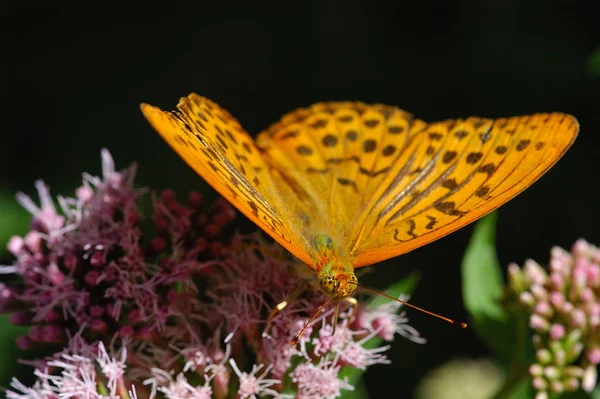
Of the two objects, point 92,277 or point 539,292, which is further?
point 539,292

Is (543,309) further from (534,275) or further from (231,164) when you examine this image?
(231,164)

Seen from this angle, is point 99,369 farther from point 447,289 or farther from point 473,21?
point 473,21

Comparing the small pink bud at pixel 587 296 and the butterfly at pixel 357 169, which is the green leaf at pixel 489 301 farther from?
the butterfly at pixel 357 169

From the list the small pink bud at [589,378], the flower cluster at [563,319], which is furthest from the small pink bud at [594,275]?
the small pink bud at [589,378]

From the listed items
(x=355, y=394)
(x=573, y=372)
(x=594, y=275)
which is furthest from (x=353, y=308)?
(x=594, y=275)

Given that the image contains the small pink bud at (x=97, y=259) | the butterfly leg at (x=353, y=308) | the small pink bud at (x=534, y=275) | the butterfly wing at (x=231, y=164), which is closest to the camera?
the butterfly wing at (x=231, y=164)

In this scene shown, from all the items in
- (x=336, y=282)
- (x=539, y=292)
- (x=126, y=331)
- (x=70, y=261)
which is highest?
(x=70, y=261)
